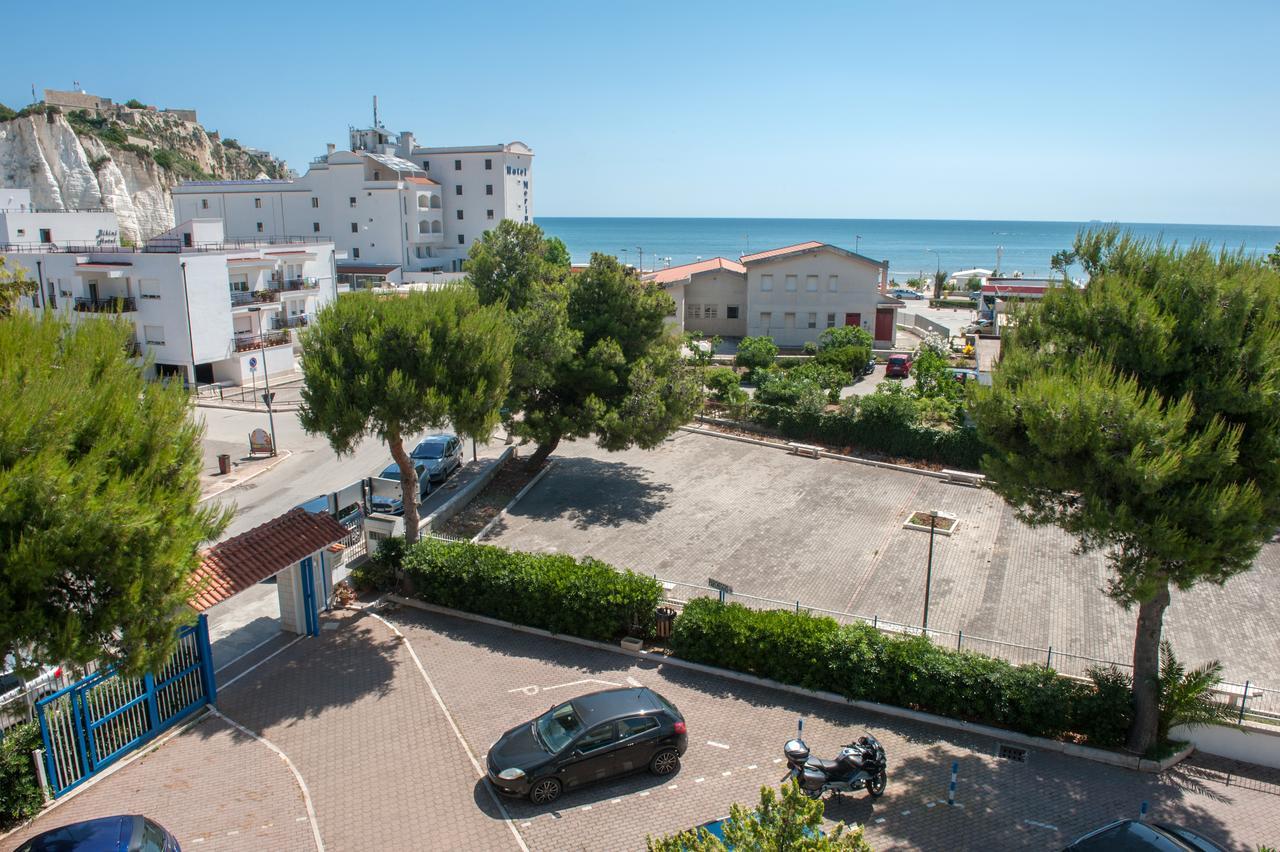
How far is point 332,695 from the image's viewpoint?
15.4 metres

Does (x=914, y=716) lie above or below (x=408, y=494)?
below

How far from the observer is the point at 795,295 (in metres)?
53.7

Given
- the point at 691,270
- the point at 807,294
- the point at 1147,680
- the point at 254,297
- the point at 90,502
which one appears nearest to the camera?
the point at 90,502

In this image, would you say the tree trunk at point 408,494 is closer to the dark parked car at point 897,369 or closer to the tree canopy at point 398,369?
the tree canopy at point 398,369

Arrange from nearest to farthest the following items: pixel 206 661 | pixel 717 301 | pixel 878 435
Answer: pixel 206 661 → pixel 878 435 → pixel 717 301

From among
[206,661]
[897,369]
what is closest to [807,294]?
[897,369]

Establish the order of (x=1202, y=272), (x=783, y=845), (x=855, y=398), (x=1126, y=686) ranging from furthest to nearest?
(x=855, y=398), (x=1126, y=686), (x=1202, y=272), (x=783, y=845)

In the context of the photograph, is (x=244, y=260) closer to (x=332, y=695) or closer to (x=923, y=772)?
(x=332, y=695)

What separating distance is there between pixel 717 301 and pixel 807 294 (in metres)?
6.37

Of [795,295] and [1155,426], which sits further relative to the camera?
[795,295]

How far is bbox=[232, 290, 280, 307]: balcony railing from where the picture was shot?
152 ft

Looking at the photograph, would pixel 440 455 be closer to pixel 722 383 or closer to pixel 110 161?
pixel 722 383

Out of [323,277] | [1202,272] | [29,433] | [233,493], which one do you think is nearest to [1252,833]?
[1202,272]

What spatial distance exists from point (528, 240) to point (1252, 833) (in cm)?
2218
